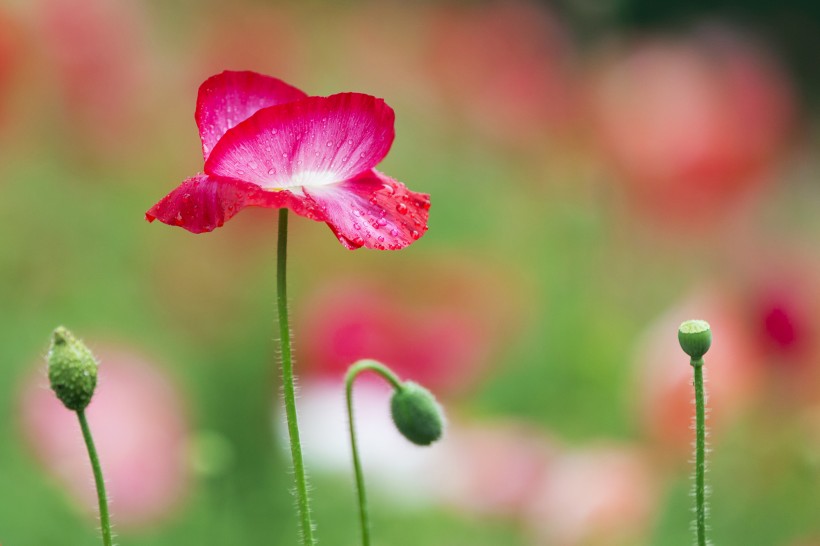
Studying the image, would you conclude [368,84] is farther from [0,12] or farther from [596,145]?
[0,12]

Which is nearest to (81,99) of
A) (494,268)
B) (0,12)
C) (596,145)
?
(0,12)

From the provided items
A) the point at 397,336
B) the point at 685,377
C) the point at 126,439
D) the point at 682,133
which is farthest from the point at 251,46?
the point at 685,377

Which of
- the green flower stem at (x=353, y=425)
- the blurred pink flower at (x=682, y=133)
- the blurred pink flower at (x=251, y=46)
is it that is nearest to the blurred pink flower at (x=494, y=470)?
the blurred pink flower at (x=682, y=133)

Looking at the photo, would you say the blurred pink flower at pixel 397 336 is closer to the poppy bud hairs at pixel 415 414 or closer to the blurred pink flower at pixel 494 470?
the blurred pink flower at pixel 494 470

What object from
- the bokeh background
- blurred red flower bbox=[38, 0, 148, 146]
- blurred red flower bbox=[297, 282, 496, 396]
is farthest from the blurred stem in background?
blurred red flower bbox=[38, 0, 148, 146]

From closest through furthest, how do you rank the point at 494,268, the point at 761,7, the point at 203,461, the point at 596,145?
the point at 203,461 < the point at 494,268 < the point at 596,145 < the point at 761,7

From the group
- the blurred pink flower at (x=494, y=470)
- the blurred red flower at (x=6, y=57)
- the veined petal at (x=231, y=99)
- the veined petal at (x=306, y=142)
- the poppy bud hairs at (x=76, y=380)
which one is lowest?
the poppy bud hairs at (x=76, y=380)

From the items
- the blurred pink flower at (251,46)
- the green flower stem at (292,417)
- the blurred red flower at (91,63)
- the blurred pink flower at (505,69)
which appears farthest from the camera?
the blurred pink flower at (505,69)
